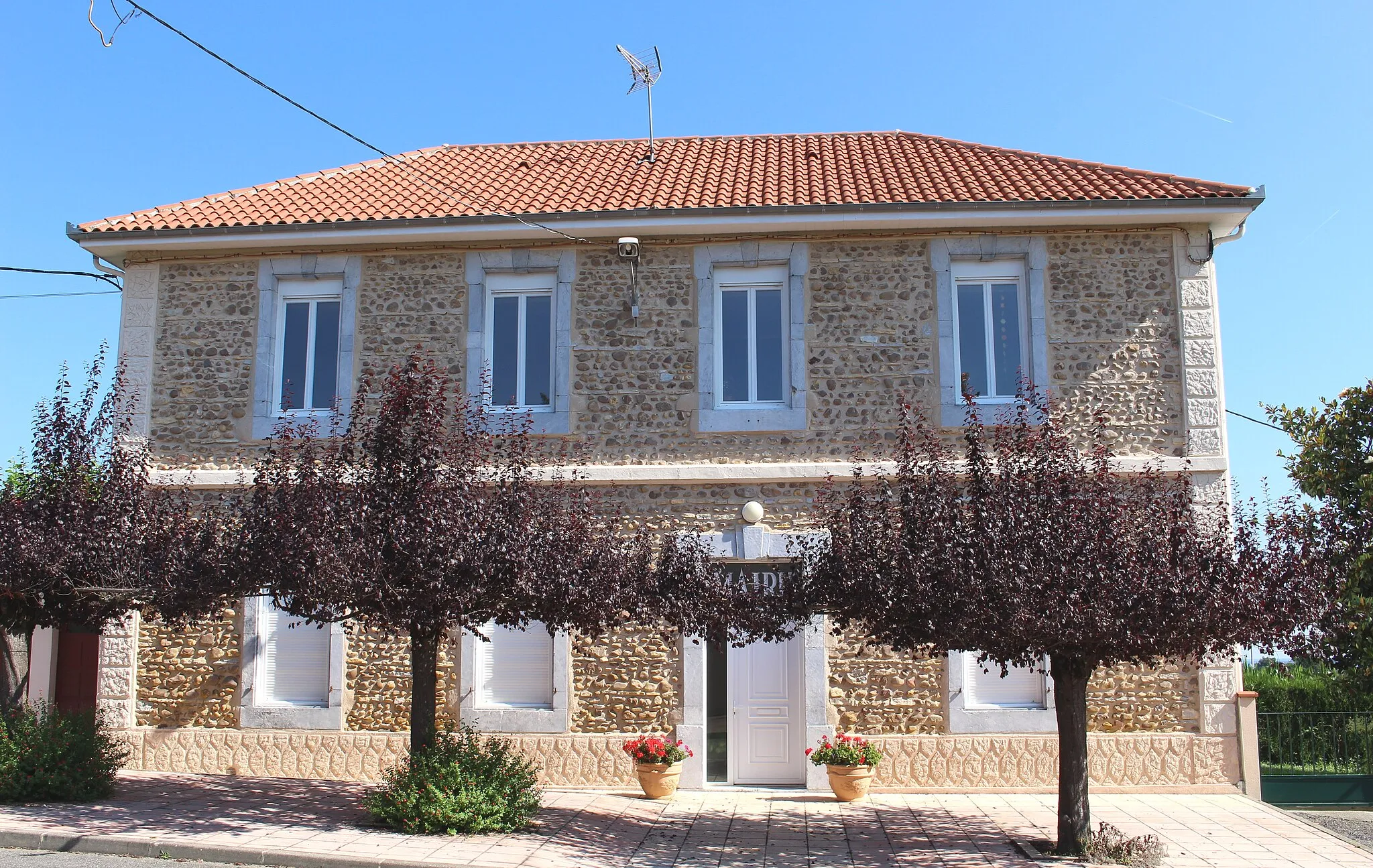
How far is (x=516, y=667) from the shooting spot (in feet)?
35.6

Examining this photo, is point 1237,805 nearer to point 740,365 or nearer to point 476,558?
point 740,365

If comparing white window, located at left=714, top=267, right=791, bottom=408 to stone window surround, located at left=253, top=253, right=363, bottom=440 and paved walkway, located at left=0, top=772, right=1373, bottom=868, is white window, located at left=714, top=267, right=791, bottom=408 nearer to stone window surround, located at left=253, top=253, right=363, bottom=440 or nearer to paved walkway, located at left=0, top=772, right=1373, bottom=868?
stone window surround, located at left=253, top=253, right=363, bottom=440

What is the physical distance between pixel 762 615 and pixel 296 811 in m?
4.19

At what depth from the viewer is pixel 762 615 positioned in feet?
28.0

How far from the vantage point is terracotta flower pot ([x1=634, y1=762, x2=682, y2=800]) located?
9.88 m

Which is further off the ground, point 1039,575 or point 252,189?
point 252,189

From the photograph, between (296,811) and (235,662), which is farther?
(235,662)

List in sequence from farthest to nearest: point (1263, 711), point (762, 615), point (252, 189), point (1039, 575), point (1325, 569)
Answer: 1. point (252, 189)
2. point (1263, 711)
3. point (762, 615)
4. point (1325, 569)
5. point (1039, 575)

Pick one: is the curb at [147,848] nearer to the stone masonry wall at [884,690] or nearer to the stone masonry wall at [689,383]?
the stone masonry wall at [689,383]

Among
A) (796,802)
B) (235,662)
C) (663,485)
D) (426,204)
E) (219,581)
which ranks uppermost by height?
(426,204)

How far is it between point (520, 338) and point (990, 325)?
4843 mm

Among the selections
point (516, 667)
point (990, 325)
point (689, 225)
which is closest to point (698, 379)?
point (689, 225)

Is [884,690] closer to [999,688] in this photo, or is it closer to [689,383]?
[999,688]

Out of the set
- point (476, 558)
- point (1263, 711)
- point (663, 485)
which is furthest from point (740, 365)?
point (1263, 711)
